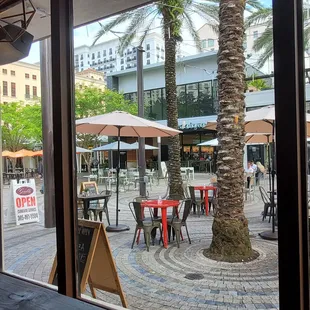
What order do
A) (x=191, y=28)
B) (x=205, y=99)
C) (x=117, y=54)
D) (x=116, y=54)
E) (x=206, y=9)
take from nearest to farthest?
(x=206, y=9)
(x=191, y=28)
(x=117, y=54)
(x=116, y=54)
(x=205, y=99)

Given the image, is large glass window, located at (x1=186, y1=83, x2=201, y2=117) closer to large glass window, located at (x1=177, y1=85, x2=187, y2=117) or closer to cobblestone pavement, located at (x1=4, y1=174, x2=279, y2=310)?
large glass window, located at (x1=177, y1=85, x2=187, y2=117)

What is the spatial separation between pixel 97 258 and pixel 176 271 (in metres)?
1.63

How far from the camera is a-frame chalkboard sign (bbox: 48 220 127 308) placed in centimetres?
273

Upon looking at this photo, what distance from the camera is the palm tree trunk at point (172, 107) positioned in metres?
9.69

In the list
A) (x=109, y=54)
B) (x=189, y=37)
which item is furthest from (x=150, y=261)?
(x=109, y=54)

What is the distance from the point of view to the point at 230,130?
4.89m

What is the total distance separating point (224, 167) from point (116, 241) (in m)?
2.29

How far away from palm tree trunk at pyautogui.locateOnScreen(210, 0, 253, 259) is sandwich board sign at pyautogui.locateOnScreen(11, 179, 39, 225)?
14.5 ft

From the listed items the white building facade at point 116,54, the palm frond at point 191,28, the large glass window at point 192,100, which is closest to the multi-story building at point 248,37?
the palm frond at point 191,28

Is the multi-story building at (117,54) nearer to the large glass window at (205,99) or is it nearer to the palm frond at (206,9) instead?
the palm frond at (206,9)

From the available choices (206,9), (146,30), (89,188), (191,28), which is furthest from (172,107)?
(191,28)

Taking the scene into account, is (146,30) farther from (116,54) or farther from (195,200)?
(195,200)

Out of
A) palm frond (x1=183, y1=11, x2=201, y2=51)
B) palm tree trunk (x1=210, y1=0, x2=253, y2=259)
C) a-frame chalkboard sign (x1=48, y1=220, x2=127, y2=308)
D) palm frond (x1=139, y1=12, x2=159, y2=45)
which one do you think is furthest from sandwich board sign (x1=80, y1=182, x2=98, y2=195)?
palm frond (x1=183, y1=11, x2=201, y2=51)

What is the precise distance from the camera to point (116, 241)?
5727mm
